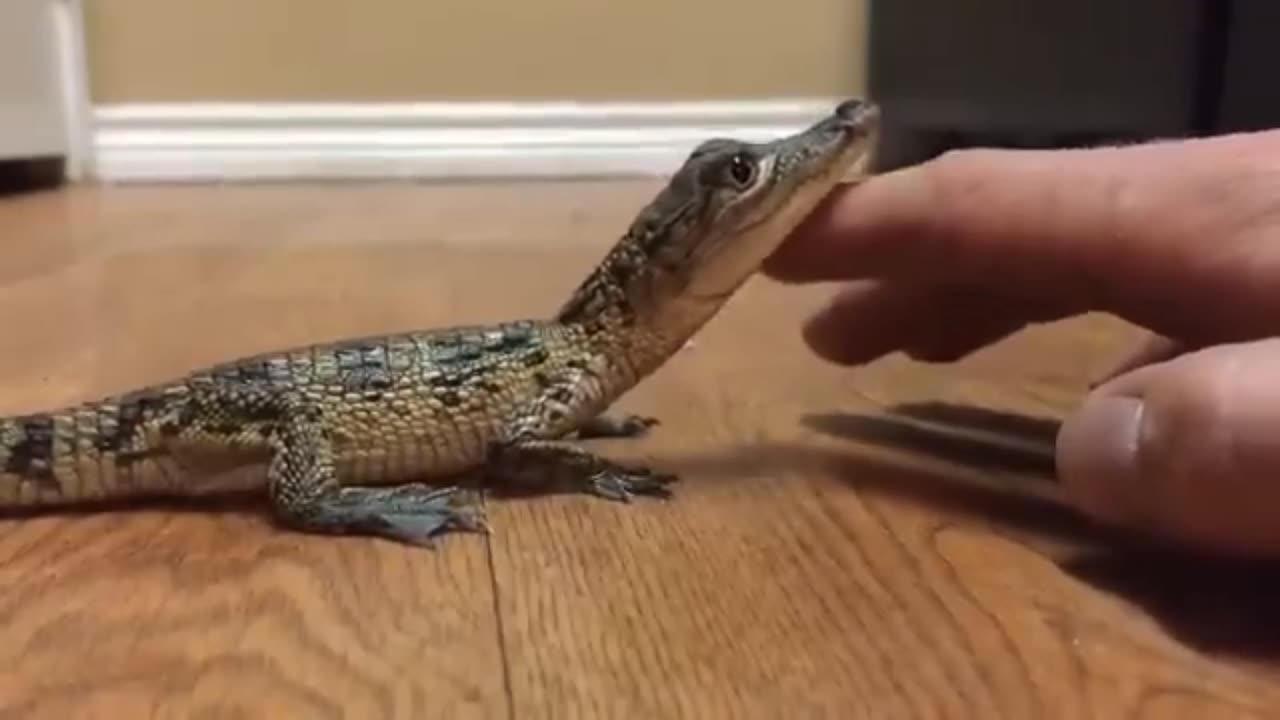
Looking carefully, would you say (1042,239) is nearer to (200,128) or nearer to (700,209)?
(700,209)

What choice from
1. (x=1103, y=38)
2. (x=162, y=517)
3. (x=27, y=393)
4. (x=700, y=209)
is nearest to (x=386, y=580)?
(x=162, y=517)

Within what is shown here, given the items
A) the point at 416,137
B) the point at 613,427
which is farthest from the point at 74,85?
the point at 613,427

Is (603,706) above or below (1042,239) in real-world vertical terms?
below

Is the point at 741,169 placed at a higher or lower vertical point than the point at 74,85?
higher

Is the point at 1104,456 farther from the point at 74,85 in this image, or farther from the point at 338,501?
the point at 74,85

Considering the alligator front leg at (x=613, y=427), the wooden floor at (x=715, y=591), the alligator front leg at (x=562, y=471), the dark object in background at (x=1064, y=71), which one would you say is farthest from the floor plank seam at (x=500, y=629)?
the dark object in background at (x=1064, y=71)

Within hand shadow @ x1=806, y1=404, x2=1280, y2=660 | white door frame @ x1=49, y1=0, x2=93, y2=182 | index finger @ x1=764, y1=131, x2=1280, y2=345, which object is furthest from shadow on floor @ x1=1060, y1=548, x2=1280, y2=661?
white door frame @ x1=49, y1=0, x2=93, y2=182

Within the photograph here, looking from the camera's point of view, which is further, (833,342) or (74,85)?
(74,85)
